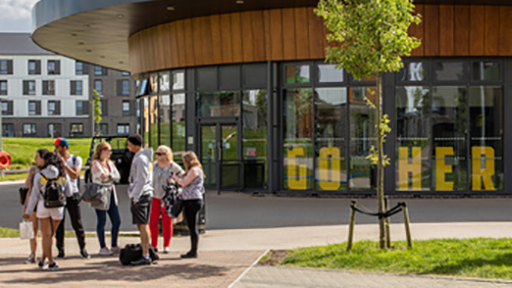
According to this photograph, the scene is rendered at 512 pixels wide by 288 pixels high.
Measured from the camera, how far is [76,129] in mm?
95875

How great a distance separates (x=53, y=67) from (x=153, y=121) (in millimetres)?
75237

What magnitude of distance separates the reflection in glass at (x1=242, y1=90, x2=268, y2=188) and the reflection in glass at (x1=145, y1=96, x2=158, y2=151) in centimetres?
422

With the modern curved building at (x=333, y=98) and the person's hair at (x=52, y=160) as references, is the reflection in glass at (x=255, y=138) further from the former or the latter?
the person's hair at (x=52, y=160)

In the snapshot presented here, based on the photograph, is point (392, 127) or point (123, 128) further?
point (123, 128)

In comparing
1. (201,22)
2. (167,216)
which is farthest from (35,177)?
(201,22)

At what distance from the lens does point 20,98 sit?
314ft

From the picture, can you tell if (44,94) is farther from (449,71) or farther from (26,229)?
(26,229)

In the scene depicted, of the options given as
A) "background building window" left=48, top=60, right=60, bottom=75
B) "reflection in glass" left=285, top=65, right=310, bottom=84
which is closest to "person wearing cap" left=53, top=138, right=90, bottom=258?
"reflection in glass" left=285, top=65, right=310, bottom=84

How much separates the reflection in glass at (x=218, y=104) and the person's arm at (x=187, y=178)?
38.4 feet

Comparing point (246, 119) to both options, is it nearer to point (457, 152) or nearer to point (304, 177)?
point (304, 177)

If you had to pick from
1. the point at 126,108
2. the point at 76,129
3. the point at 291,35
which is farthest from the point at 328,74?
the point at 76,129

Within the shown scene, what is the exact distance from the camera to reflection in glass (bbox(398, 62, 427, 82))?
20.3 meters

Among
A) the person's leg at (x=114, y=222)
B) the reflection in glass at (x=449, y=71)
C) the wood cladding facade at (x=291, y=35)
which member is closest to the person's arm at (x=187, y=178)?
the person's leg at (x=114, y=222)

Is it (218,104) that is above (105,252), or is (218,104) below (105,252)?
above
